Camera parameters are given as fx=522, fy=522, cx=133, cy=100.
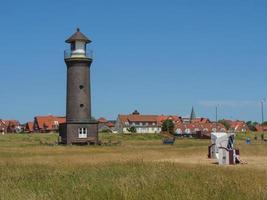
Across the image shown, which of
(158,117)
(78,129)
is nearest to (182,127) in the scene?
(158,117)

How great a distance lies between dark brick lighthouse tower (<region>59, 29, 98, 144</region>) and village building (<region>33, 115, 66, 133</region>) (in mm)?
88626

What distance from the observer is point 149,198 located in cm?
1020

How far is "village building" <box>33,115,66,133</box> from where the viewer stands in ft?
493

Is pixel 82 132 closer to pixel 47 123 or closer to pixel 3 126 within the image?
pixel 47 123

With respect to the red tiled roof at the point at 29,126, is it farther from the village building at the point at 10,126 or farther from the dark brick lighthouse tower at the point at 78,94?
the dark brick lighthouse tower at the point at 78,94

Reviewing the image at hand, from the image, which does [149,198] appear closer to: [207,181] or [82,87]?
[207,181]

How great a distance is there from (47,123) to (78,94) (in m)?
93.5

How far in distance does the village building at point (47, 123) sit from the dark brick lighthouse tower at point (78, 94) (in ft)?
291

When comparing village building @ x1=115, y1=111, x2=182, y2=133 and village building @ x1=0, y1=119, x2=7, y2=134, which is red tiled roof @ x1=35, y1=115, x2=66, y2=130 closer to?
village building @ x1=115, y1=111, x2=182, y2=133

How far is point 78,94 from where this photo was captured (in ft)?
200

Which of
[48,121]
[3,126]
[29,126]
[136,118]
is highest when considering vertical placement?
[136,118]

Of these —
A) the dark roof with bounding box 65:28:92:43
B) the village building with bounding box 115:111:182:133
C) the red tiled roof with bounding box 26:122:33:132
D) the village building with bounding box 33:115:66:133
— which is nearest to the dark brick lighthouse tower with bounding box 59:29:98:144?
the dark roof with bounding box 65:28:92:43

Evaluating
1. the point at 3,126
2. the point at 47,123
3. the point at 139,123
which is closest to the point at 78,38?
the point at 47,123

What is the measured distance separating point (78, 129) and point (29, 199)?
50.5 m
